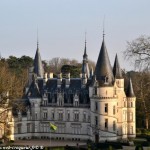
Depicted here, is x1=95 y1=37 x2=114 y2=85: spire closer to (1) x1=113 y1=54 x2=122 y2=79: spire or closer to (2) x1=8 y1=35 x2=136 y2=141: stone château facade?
(2) x1=8 y1=35 x2=136 y2=141: stone château facade

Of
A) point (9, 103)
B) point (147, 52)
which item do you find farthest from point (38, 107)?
point (147, 52)

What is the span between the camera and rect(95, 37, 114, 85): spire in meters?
53.9

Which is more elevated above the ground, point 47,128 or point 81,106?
point 81,106

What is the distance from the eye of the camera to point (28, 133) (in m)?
60.0

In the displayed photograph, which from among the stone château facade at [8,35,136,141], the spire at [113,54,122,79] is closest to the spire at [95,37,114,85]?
the stone château facade at [8,35,136,141]

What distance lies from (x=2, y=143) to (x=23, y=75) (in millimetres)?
31958

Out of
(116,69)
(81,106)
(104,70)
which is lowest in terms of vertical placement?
(81,106)

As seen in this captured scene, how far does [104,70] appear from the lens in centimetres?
5409

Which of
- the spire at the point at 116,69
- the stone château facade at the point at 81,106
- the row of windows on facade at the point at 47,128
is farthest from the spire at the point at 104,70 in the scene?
the row of windows on facade at the point at 47,128

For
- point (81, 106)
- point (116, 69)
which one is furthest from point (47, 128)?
point (116, 69)

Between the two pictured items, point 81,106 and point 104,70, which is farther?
point 81,106

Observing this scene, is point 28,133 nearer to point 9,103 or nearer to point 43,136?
point 43,136

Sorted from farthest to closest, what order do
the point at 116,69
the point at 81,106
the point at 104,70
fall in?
the point at 81,106 → the point at 116,69 → the point at 104,70

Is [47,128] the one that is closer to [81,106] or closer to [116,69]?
[81,106]
